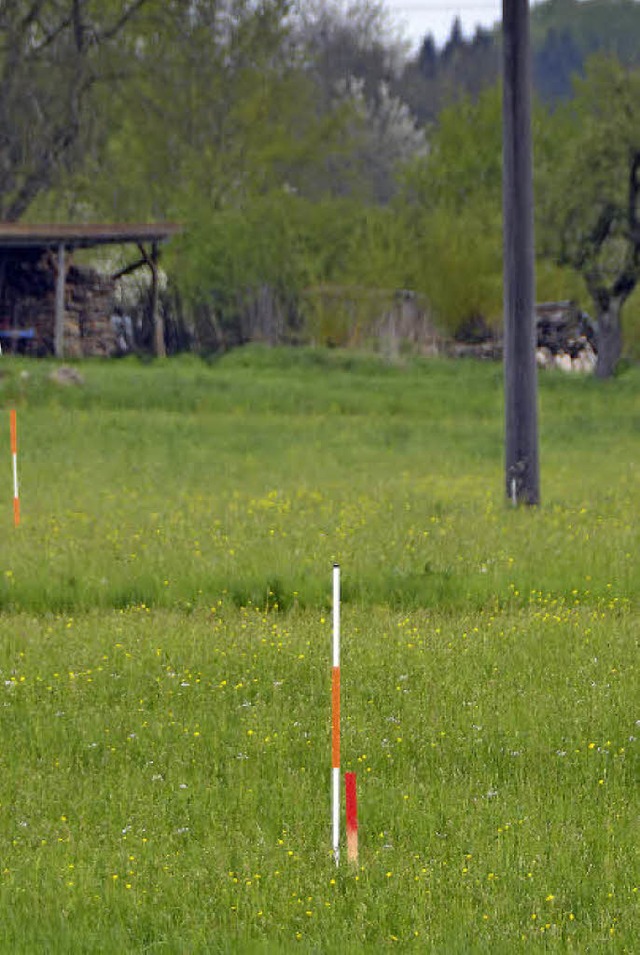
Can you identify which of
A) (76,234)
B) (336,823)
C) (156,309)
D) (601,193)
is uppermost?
(601,193)

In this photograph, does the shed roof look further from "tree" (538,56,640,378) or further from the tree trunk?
the tree trunk

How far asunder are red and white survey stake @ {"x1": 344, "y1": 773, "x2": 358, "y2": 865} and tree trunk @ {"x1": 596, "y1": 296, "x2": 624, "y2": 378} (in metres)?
35.7

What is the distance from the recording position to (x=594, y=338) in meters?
54.3

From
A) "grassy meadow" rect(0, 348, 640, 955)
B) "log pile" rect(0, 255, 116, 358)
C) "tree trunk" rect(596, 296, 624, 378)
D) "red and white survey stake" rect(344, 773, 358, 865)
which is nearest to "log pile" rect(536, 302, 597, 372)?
"tree trunk" rect(596, 296, 624, 378)

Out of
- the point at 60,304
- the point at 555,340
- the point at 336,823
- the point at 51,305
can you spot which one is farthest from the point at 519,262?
the point at 555,340

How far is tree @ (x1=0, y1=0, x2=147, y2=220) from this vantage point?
184ft

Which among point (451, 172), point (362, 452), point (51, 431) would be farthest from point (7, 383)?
point (451, 172)

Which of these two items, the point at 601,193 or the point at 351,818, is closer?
the point at 351,818

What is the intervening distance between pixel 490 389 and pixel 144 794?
92.2ft

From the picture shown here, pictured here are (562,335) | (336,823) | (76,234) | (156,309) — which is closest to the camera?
(336,823)

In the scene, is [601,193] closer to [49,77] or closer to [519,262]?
[519,262]

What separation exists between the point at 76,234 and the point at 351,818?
3672 cm

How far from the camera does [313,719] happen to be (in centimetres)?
919

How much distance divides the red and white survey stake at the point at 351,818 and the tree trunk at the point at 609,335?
117ft
